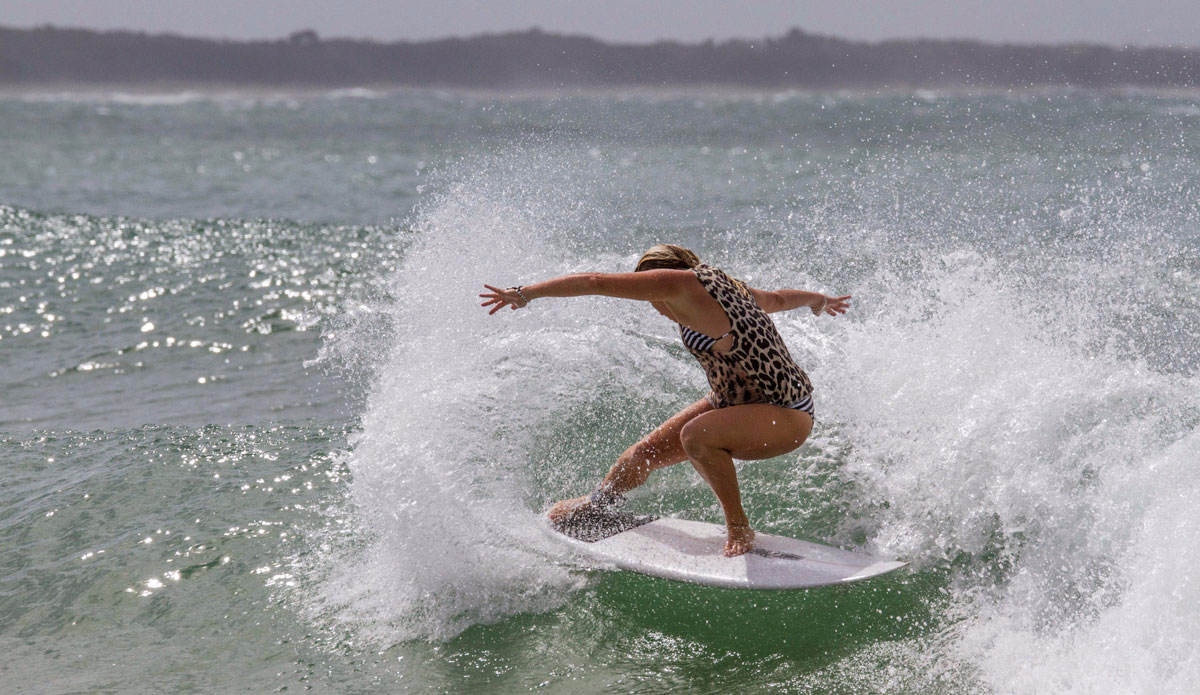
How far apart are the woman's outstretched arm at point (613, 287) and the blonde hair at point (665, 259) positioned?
0.14m

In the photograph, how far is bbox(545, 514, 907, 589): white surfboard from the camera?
186 inches

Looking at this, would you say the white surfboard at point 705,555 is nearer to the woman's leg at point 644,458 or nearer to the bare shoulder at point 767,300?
the woman's leg at point 644,458

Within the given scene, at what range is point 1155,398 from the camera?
580 cm

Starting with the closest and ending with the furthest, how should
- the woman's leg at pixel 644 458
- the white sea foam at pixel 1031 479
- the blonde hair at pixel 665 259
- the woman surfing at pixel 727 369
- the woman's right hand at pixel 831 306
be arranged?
the white sea foam at pixel 1031 479, the woman surfing at pixel 727 369, the blonde hair at pixel 665 259, the woman's leg at pixel 644 458, the woman's right hand at pixel 831 306

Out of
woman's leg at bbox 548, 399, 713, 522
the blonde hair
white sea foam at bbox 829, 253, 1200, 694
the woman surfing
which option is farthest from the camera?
woman's leg at bbox 548, 399, 713, 522

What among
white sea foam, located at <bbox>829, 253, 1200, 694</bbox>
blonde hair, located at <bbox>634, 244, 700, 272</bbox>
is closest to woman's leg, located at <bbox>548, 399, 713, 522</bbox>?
blonde hair, located at <bbox>634, 244, 700, 272</bbox>

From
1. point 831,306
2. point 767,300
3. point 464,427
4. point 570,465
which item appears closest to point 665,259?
point 767,300

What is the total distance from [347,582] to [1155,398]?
4.51 metres

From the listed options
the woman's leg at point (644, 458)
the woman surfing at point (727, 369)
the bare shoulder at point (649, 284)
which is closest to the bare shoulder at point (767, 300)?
the woman surfing at point (727, 369)

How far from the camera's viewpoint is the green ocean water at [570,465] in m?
4.63

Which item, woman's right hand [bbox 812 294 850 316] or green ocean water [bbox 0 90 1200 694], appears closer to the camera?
green ocean water [bbox 0 90 1200 694]

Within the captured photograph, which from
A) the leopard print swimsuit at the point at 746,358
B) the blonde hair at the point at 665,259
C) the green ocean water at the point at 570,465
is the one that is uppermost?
the blonde hair at the point at 665,259

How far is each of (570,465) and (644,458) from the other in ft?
3.59

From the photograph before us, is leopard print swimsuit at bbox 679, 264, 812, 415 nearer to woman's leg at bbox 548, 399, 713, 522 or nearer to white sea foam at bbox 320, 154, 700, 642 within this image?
woman's leg at bbox 548, 399, 713, 522
